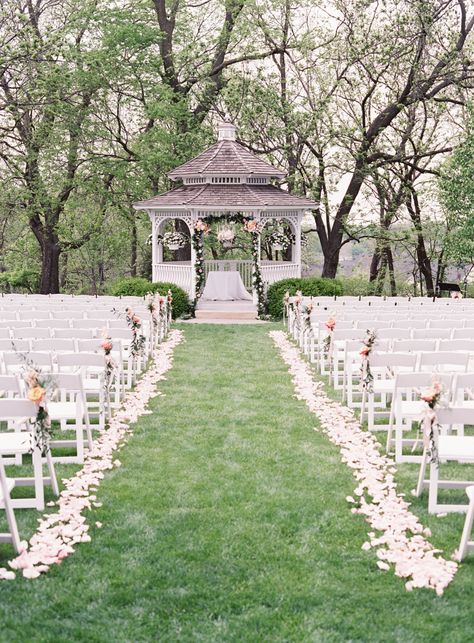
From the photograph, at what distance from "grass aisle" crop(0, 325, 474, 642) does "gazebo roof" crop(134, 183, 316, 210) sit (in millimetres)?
15450

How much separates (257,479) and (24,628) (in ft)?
10.1

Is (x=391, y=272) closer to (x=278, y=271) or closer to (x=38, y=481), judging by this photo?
(x=278, y=271)

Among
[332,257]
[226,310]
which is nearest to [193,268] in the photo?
[226,310]

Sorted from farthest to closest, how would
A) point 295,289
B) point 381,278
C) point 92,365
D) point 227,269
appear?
point 381,278, point 227,269, point 295,289, point 92,365

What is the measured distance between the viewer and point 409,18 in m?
26.2

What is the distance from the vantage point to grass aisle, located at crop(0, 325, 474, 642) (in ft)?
15.2

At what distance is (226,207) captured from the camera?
77.0 ft

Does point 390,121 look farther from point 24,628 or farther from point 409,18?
point 24,628

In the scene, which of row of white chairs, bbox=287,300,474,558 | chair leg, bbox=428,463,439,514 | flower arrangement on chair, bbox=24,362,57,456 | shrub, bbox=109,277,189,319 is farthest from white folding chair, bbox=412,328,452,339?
shrub, bbox=109,277,189,319

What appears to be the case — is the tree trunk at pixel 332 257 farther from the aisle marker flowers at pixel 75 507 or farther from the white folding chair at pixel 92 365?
the white folding chair at pixel 92 365

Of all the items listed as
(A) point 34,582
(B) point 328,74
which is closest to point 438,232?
(B) point 328,74

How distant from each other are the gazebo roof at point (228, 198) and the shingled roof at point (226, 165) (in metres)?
0.45

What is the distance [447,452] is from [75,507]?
3.06 m

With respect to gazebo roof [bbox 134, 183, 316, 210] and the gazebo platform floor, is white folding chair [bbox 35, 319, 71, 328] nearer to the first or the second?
the gazebo platform floor
